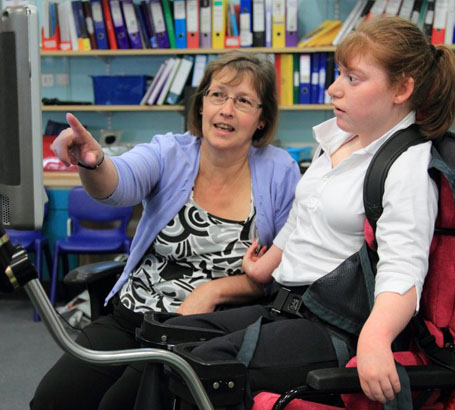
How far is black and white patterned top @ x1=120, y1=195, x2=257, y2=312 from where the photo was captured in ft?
5.51

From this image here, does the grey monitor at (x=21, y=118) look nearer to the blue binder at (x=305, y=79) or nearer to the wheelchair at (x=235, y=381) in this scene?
the wheelchair at (x=235, y=381)

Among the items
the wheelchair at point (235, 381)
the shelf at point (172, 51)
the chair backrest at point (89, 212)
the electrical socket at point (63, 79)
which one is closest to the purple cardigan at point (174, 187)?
the wheelchair at point (235, 381)

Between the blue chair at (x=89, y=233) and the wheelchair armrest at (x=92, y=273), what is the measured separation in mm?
1790

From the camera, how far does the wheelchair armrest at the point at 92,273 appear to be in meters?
1.77

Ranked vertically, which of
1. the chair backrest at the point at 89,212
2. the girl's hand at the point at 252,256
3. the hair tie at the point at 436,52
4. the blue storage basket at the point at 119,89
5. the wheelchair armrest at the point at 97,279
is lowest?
the chair backrest at the point at 89,212

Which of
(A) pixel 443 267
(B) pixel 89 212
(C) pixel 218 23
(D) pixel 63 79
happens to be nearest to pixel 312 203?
(A) pixel 443 267

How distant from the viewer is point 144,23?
4.21m

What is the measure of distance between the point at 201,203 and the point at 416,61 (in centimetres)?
70

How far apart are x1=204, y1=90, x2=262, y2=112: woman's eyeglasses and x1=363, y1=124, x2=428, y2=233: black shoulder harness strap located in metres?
0.57

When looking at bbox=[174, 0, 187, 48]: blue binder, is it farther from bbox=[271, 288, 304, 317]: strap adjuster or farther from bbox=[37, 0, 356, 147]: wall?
bbox=[271, 288, 304, 317]: strap adjuster

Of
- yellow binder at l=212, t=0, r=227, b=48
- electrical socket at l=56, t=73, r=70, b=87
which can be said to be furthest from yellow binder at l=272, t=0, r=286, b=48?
electrical socket at l=56, t=73, r=70, b=87

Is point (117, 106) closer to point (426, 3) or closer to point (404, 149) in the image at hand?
point (426, 3)

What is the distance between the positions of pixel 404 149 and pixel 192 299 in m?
0.65

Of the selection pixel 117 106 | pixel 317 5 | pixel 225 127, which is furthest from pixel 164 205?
pixel 317 5
